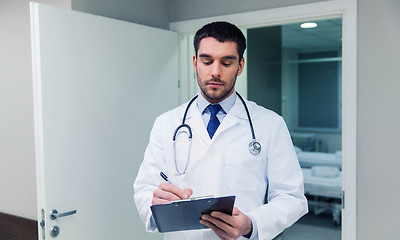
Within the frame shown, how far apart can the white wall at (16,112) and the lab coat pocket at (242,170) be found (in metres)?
1.13

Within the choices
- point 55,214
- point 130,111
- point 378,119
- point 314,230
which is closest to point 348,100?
point 378,119

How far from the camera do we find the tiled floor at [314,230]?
326 cm

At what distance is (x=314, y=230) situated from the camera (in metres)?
3.44

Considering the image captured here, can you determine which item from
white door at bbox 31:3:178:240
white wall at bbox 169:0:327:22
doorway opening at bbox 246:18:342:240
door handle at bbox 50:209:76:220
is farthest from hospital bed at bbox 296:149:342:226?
door handle at bbox 50:209:76:220

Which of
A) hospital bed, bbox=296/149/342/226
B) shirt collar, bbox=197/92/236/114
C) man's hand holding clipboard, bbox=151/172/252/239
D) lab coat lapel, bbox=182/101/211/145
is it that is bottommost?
hospital bed, bbox=296/149/342/226

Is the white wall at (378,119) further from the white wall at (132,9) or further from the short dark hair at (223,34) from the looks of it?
the white wall at (132,9)

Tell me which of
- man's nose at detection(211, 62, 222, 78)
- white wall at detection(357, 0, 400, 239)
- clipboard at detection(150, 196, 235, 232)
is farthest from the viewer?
white wall at detection(357, 0, 400, 239)

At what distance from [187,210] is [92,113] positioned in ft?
2.77

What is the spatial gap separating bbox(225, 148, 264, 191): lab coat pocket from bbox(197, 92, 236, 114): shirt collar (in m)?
0.16

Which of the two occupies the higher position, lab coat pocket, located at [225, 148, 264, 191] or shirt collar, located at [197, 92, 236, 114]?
shirt collar, located at [197, 92, 236, 114]

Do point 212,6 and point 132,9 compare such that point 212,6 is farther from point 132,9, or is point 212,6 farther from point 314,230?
point 314,230

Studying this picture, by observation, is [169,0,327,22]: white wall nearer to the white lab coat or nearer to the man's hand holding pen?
the white lab coat

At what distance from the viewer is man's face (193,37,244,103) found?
1099 millimetres

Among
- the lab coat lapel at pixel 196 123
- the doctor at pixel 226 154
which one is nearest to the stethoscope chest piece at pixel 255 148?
the doctor at pixel 226 154
